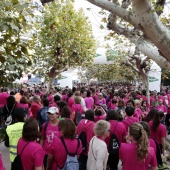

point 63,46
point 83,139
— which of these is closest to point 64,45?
point 63,46

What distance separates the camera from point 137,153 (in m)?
3.68

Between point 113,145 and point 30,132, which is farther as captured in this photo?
point 113,145

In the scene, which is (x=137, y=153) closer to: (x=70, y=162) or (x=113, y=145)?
(x=70, y=162)

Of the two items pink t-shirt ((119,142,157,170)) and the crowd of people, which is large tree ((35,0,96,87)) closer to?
the crowd of people

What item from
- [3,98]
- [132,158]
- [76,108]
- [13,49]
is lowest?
[132,158]

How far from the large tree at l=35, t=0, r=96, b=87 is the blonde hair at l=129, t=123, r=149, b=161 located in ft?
33.7

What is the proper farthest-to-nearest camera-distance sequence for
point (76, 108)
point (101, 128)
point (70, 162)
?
point (76, 108) < point (101, 128) < point (70, 162)

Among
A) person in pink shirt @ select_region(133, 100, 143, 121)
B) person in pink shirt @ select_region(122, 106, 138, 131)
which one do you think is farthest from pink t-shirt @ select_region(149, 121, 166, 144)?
person in pink shirt @ select_region(133, 100, 143, 121)

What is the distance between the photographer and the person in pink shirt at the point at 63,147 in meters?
3.87

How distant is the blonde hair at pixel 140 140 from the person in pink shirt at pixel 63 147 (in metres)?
0.85

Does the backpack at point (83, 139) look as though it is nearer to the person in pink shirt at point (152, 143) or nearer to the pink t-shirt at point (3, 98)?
the person in pink shirt at point (152, 143)

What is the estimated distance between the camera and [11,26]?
2850mm

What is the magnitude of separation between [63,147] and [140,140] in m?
1.12

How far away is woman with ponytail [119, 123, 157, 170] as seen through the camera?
369cm
